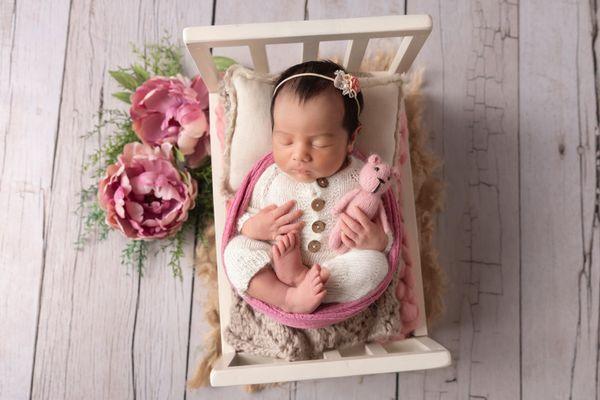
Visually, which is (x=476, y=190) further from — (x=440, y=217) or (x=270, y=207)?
(x=270, y=207)

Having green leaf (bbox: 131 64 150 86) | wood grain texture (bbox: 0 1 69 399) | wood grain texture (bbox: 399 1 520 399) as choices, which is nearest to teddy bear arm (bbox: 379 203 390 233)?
wood grain texture (bbox: 399 1 520 399)

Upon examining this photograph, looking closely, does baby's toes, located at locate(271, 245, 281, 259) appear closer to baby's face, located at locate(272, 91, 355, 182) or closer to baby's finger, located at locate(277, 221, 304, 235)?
baby's finger, located at locate(277, 221, 304, 235)

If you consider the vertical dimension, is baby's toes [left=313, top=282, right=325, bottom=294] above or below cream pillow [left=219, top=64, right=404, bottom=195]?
below

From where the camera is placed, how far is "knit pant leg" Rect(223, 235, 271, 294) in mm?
926

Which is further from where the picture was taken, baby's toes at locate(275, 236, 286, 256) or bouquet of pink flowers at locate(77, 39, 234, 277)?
bouquet of pink flowers at locate(77, 39, 234, 277)

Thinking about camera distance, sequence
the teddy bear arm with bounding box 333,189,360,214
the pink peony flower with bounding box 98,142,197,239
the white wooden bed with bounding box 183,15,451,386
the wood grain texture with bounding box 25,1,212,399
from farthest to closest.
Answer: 1. the wood grain texture with bounding box 25,1,212,399
2. the pink peony flower with bounding box 98,142,197,239
3. the teddy bear arm with bounding box 333,189,360,214
4. the white wooden bed with bounding box 183,15,451,386

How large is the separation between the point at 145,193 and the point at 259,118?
14.5 inches

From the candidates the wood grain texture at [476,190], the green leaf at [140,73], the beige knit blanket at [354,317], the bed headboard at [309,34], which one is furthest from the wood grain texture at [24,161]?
the wood grain texture at [476,190]

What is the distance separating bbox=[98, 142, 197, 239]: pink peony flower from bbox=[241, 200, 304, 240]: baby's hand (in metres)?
0.31

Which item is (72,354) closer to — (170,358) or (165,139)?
(170,358)

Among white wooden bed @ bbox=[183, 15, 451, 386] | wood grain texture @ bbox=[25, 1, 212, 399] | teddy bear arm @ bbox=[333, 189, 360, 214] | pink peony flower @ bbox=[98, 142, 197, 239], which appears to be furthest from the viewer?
wood grain texture @ bbox=[25, 1, 212, 399]

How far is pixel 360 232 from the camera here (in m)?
0.93

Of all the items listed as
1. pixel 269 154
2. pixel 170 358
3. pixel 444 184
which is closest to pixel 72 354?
pixel 170 358

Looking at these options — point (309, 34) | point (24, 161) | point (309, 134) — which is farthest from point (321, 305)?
point (24, 161)
